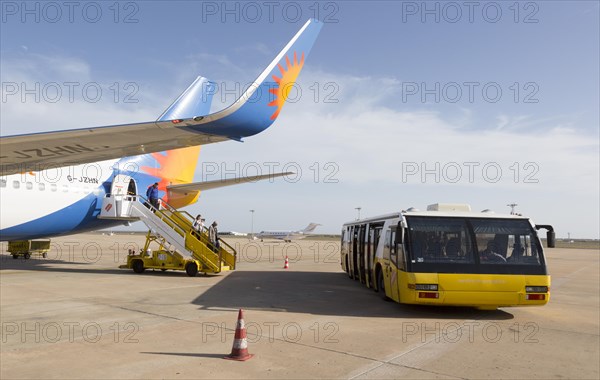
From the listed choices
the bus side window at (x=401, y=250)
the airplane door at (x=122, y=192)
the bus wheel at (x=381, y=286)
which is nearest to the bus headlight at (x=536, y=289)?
the bus side window at (x=401, y=250)

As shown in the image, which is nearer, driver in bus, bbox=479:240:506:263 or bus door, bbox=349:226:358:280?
driver in bus, bbox=479:240:506:263

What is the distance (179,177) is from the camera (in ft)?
82.6

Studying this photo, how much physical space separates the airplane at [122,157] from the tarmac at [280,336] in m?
3.67

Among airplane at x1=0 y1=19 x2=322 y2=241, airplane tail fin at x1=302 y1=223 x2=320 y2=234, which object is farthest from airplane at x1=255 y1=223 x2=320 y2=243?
airplane at x1=0 y1=19 x2=322 y2=241

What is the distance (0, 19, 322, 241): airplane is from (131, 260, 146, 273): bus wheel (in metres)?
3.47

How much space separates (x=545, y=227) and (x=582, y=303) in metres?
3.87

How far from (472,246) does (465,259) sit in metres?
0.41

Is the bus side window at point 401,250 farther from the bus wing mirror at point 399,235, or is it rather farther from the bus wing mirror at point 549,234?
the bus wing mirror at point 549,234

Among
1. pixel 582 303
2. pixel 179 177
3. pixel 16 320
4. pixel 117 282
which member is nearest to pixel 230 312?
pixel 16 320

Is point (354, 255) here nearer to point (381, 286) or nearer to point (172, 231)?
point (381, 286)

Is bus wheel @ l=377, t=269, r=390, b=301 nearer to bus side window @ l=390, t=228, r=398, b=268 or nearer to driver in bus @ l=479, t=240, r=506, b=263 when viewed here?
bus side window @ l=390, t=228, r=398, b=268

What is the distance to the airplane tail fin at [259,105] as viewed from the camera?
8.08 meters

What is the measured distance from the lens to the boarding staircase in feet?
58.7

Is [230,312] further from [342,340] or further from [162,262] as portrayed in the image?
[162,262]
